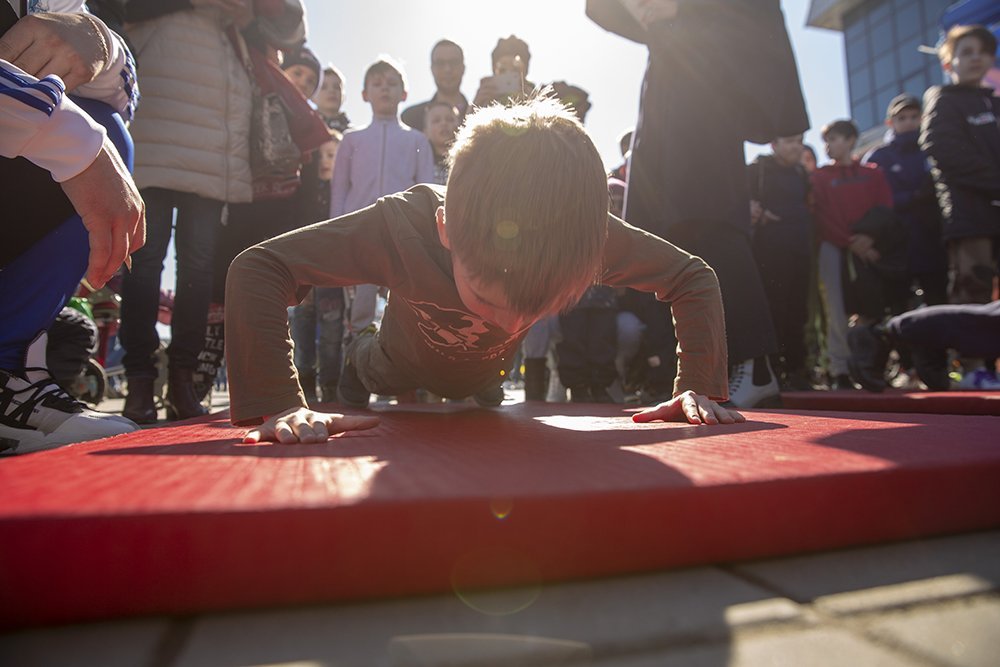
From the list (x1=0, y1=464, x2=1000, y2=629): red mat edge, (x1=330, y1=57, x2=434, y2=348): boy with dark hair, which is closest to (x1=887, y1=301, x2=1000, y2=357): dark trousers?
(x1=0, y1=464, x2=1000, y2=629): red mat edge

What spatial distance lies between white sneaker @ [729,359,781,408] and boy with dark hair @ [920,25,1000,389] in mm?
1916

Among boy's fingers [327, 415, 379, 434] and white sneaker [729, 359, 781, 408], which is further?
white sneaker [729, 359, 781, 408]

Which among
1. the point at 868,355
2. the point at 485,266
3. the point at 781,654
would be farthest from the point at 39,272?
the point at 868,355

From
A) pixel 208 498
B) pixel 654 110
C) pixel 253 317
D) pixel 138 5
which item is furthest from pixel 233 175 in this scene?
pixel 208 498

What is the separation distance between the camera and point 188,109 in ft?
7.64

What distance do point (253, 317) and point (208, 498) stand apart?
2.23 ft

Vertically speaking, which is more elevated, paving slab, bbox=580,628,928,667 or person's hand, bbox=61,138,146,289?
person's hand, bbox=61,138,146,289

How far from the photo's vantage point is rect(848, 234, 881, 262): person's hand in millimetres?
3859

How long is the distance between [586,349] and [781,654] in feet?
8.88

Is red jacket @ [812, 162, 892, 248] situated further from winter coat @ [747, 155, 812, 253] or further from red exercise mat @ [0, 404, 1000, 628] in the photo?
red exercise mat @ [0, 404, 1000, 628]

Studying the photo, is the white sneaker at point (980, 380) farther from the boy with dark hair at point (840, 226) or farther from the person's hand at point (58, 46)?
the person's hand at point (58, 46)

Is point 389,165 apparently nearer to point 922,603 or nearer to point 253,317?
point 253,317

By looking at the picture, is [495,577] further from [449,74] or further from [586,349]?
[449,74]

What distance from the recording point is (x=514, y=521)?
640mm
